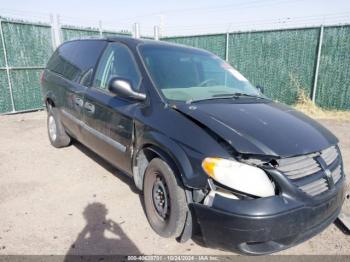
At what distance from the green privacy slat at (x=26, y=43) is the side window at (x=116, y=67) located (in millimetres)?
5944

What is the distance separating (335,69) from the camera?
834 cm

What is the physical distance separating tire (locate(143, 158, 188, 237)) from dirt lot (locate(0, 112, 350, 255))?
0.17m

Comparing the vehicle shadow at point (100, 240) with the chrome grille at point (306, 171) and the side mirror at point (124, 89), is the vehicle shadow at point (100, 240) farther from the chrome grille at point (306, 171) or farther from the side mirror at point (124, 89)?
→ the chrome grille at point (306, 171)

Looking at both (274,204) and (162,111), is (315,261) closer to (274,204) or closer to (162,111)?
(274,204)

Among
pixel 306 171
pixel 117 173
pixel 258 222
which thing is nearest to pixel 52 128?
pixel 117 173

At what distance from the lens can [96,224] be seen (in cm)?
289

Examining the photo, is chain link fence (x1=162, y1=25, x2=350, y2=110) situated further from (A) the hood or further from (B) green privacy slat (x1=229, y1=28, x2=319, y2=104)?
(A) the hood

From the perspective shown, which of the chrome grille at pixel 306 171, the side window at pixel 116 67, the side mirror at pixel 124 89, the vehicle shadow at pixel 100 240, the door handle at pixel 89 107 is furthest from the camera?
the door handle at pixel 89 107

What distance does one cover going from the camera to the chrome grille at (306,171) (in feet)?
6.80

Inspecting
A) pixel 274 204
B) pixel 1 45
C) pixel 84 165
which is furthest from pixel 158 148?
pixel 1 45

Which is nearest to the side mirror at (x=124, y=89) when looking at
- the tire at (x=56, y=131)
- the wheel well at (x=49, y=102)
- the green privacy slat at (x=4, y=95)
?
the tire at (x=56, y=131)

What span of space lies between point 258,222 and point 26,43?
886cm

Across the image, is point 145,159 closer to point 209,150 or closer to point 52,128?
point 209,150

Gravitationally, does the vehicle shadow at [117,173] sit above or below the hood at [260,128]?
below
